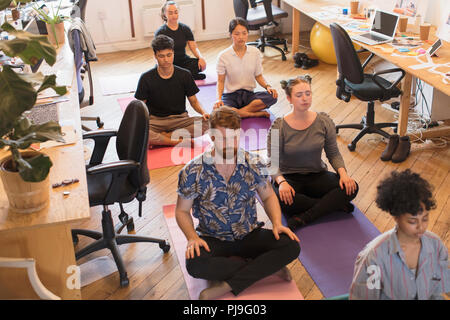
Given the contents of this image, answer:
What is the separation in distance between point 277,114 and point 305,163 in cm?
152

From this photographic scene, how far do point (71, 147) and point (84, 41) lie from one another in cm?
154

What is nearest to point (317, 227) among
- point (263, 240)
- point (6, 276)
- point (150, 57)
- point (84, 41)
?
point (263, 240)

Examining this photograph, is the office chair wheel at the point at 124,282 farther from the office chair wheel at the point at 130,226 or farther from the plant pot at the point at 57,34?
the plant pot at the point at 57,34

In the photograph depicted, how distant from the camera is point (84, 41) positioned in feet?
13.8

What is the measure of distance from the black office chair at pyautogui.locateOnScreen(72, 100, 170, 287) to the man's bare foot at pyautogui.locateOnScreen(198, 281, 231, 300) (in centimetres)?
47

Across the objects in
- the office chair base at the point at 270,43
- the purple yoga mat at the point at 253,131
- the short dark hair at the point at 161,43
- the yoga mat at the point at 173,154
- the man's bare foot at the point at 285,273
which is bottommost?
the man's bare foot at the point at 285,273

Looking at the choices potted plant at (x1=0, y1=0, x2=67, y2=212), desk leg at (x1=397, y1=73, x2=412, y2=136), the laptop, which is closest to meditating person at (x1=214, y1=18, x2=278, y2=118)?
the laptop

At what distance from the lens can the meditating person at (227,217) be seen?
2684 mm

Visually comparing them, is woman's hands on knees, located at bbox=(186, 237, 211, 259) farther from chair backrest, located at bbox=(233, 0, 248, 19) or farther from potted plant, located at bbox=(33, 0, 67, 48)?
chair backrest, located at bbox=(233, 0, 248, 19)

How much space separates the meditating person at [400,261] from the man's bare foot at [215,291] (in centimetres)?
77

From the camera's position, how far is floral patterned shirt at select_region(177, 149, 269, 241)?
2.69m

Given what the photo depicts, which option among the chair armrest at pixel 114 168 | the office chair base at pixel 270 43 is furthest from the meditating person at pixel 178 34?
the chair armrest at pixel 114 168

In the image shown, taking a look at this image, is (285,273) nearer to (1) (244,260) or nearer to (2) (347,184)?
(1) (244,260)

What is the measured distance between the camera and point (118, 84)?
567 cm
